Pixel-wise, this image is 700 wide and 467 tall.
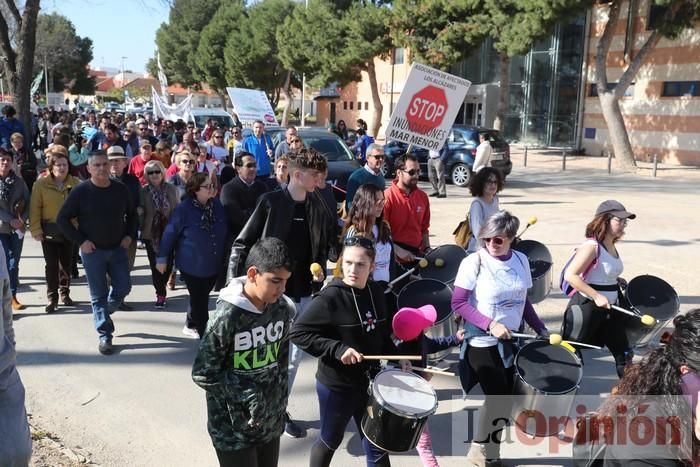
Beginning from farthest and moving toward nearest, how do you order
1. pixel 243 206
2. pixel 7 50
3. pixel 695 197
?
1. pixel 695 197
2. pixel 7 50
3. pixel 243 206

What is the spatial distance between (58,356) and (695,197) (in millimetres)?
16630

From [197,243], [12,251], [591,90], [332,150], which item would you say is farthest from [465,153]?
[591,90]

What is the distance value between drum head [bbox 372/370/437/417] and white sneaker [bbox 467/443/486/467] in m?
1.12

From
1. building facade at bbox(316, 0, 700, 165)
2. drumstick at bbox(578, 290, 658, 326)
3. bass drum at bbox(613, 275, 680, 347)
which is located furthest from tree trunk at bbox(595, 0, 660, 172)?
drumstick at bbox(578, 290, 658, 326)

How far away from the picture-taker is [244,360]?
9.35 feet

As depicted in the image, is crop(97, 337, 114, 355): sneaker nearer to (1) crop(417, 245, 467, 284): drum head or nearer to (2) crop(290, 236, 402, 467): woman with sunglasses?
(1) crop(417, 245, 467, 284): drum head

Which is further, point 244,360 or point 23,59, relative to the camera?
point 23,59

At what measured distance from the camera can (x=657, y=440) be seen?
2.25 m

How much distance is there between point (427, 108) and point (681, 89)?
23427mm

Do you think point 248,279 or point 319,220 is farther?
point 319,220

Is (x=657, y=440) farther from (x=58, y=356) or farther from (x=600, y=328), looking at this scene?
(x=58, y=356)

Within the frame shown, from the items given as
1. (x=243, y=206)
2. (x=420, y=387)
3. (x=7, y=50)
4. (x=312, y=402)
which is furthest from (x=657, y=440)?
(x=7, y=50)

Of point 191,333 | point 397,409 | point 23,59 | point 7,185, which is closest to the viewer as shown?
point 397,409

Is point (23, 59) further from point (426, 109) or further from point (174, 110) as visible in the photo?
point (426, 109)
